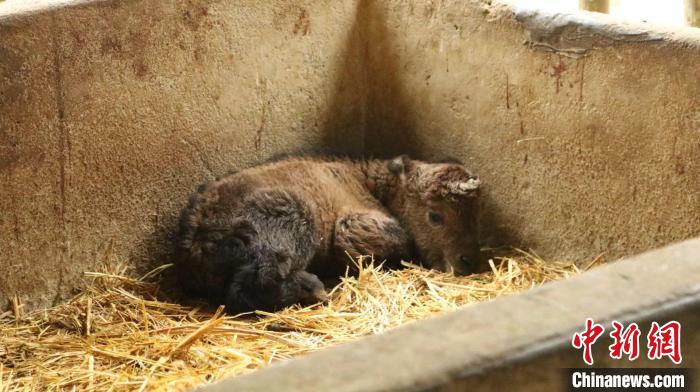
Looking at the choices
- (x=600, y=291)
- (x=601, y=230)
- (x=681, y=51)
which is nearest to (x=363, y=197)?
(x=601, y=230)

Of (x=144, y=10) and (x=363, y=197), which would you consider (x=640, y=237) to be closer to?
(x=363, y=197)

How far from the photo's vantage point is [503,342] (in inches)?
92.3

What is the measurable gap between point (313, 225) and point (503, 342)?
356 centimetres

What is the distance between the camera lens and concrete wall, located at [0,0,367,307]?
5.14 m

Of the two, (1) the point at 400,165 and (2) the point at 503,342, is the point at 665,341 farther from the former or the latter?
(1) the point at 400,165

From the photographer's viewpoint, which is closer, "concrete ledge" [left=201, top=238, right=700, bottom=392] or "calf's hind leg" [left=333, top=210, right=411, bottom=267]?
"concrete ledge" [left=201, top=238, right=700, bottom=392]

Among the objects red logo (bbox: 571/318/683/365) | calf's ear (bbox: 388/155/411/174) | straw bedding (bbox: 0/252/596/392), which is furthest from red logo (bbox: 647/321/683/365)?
calf's ear (bbox: 388/155/411/174)

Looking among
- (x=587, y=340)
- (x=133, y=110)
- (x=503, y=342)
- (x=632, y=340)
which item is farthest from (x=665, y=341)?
(x=133, y=110)

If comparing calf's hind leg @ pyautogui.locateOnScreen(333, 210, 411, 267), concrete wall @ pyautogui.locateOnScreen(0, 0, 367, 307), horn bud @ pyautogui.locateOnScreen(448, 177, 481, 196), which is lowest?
calf's hind leg @ pyautogui.locateOnScreen(333, 210, 411, 267)

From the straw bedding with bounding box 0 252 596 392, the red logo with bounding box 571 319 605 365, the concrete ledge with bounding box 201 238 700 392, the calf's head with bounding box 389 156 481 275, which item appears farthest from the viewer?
the calf's head with bounding box 389 156 481 275

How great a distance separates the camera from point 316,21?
655 cm

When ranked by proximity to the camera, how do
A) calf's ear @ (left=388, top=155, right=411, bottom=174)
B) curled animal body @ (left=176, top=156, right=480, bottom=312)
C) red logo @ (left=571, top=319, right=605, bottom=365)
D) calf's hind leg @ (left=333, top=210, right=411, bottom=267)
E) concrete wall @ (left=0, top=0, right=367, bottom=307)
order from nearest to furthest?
red logo @ (left=571, top=319, right=605, bottom=365), concrete wall @ (left=0, top=0, right=367, bottom=307), curled animal body @ (left=176, top=156, right=480, bottom=312), calf's hind leg @ (left=333, top=210, right=411, bottom=267), calf's ear @ (left=388, top=155, right=411, bottom=174)

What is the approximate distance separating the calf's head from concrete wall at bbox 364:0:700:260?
0.18 m

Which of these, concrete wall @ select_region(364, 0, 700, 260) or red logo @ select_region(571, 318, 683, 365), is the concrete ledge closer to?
red logo @ select_region(571, 318, 683, 365)
